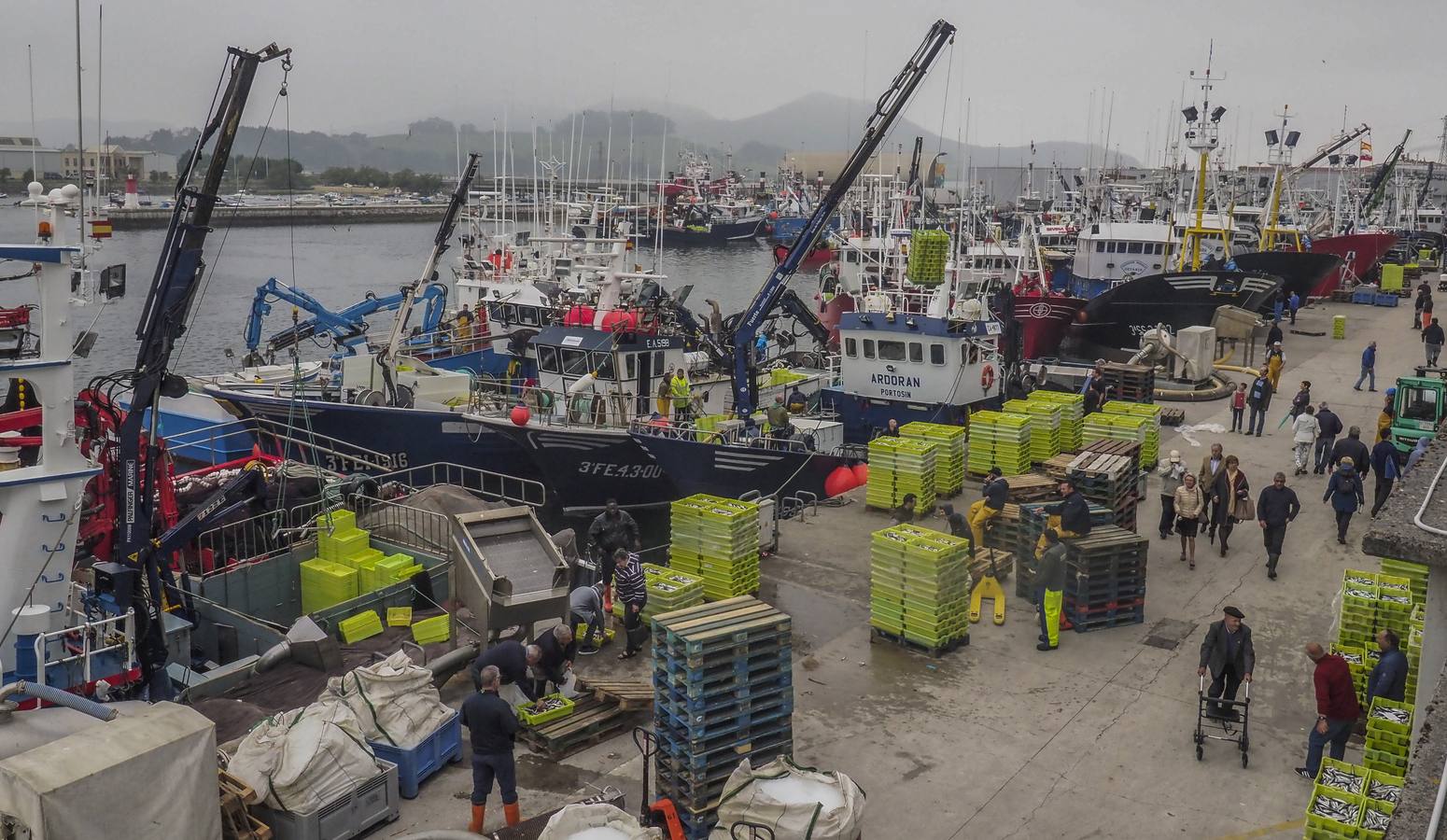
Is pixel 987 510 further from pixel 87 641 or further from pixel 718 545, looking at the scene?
pixel 87 641

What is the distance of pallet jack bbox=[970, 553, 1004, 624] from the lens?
498 inches

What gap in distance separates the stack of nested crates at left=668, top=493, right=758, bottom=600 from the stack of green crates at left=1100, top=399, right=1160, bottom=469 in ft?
25.7

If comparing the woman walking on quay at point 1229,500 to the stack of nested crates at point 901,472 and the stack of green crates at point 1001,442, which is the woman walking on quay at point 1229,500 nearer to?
the stack of green crates at point 1001,442

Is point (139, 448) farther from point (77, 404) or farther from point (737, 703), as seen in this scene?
point (737, 703)

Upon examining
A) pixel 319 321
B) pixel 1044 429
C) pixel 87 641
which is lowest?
pixel 87 641

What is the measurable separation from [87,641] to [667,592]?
533 centimetres

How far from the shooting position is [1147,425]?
18453mm

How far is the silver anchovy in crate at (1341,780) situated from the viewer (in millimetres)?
7633

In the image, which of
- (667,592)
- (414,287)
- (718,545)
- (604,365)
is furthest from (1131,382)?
(414,287)

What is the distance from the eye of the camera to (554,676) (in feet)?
33.5

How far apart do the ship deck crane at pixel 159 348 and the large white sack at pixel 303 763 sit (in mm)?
2724

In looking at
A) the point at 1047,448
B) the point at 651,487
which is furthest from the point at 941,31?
the point at 651,487

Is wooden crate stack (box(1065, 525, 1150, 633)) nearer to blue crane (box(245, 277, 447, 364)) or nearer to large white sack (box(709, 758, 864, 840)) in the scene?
large white sack (box(709, 758, 864, 840))

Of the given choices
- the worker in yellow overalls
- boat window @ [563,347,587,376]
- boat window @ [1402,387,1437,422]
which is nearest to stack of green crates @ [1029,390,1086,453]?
boat window @ [1402,387,1437,422]
